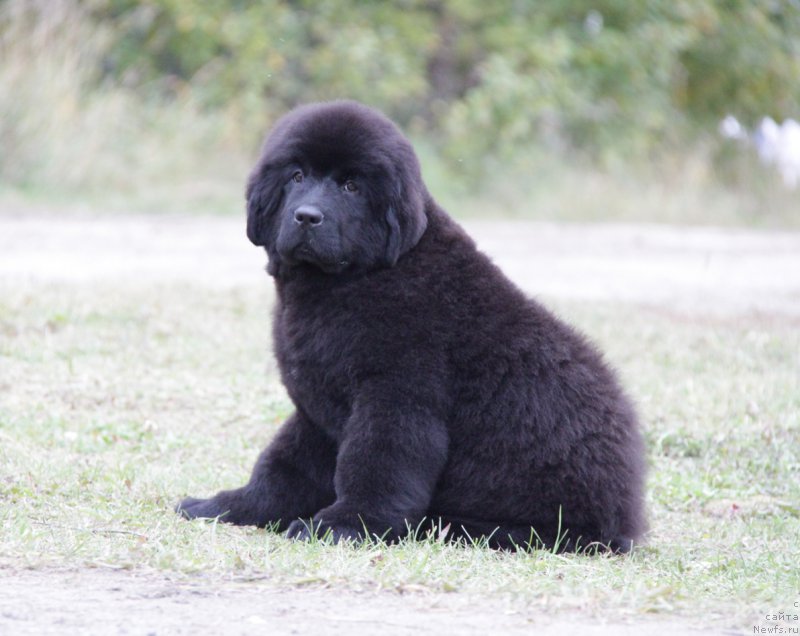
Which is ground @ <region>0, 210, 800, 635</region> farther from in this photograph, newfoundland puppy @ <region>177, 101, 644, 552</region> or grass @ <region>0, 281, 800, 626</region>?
newfoundland puppy @ <region>177, 101, 644, 552</region>

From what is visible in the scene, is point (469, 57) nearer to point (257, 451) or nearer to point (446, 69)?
point (446, 69)

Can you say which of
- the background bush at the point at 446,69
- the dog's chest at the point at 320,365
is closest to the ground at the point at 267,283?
the dog's chest at the point at 320,365

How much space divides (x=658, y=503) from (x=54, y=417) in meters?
2.98

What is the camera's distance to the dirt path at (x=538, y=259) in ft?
33.2

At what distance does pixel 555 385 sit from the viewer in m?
4.48

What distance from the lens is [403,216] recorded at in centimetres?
445

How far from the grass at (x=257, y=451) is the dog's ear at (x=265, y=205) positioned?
1.08m

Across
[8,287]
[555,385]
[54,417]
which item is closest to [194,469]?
[54,417]

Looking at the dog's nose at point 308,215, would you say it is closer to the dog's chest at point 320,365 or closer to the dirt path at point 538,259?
the dog's chest at point 320,365


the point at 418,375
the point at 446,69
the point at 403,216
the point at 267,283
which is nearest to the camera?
the point at 418,375

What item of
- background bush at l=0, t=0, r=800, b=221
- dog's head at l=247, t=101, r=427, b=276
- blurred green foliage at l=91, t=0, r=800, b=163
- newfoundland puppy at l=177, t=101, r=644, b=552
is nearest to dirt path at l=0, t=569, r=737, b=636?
newfoundland puppy at l=177, t=101, r=644, b=552

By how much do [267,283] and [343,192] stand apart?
5.48 metres

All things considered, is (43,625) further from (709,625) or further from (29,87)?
(29,87)

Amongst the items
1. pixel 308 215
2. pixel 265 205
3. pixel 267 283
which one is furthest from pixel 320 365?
pixel 267 283
